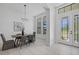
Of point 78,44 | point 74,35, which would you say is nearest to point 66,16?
point 74,35

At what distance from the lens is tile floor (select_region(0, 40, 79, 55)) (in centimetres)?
303

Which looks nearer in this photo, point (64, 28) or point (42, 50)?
point (42, 50)

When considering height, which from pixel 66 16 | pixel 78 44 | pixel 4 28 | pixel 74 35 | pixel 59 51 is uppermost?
pixel 66 16

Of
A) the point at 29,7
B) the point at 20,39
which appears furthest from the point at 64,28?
the point at 20,39

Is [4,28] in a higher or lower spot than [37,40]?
higher

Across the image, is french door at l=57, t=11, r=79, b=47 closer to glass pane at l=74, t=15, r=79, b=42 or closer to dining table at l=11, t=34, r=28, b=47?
glass pane at l=74, t=15, r=79, b=42

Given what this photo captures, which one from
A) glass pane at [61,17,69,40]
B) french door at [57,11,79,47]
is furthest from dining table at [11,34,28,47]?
glass pane at [61,17,69,40]

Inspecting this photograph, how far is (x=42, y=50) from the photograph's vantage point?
10.4 feet

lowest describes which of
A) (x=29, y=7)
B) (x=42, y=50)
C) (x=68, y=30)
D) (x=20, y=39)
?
(x=42, y=50)

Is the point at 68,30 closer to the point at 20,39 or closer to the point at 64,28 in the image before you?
the point at 64,28

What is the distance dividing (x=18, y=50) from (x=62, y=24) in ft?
4.97

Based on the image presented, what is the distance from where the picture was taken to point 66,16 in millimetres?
3445

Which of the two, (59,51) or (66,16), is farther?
(66,16)

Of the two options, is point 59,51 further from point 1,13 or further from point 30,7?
point 1,13
